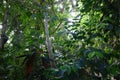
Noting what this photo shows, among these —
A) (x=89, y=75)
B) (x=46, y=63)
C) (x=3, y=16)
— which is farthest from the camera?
(x=3, y=16)

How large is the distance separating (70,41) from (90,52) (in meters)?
0.54

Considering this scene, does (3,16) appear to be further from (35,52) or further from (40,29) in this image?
(35,52)

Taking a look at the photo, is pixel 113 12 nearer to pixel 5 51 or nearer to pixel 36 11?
pixel 36 11

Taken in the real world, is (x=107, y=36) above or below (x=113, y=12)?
Result: below

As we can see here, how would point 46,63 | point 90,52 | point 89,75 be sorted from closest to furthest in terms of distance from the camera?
point 90,52
point 89,75
point 46,63

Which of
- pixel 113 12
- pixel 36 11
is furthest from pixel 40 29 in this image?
pixel 113 12

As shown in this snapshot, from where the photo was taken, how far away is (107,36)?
3.42 meters

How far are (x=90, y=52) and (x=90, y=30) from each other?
50 centimetres

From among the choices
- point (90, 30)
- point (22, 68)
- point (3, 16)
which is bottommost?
point (22, 68)

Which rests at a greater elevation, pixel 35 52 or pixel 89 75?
pixel 35 52

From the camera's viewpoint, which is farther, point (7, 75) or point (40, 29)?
point (40, 29)

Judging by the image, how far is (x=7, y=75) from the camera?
314 centimetres

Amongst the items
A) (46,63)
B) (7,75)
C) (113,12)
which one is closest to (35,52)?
(46,63)

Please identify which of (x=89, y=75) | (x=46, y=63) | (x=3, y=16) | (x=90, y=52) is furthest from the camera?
(x=3, y=16)
